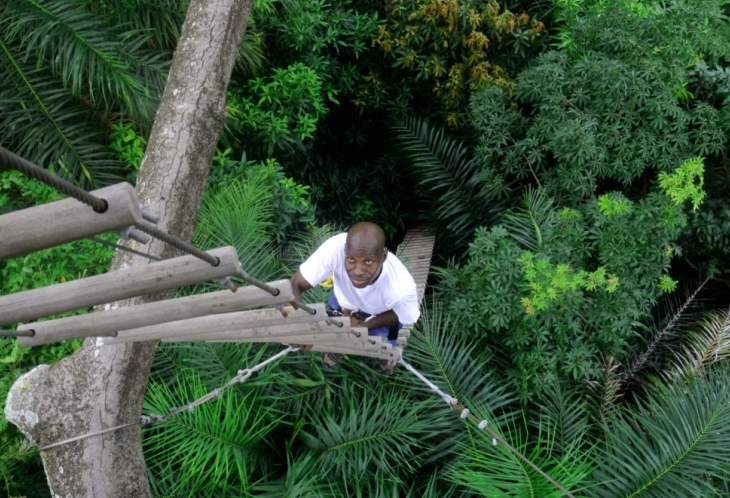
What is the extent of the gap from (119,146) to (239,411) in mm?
2543

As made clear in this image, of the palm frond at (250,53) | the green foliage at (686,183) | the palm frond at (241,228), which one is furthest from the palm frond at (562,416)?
the palm frond at (250,53)

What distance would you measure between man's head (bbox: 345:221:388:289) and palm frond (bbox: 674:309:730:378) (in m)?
2.86

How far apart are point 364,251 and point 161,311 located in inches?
55.0

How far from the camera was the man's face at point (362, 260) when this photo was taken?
11.5ft

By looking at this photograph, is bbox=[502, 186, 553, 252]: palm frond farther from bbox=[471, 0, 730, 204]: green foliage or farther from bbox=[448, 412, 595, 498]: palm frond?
bbox=[448, 412, 595, 498]: palm frond

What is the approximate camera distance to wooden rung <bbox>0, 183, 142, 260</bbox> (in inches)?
55.3

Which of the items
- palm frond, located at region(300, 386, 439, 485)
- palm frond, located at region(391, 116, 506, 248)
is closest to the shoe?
palm frond, located at region(300, 386, 439, 485)

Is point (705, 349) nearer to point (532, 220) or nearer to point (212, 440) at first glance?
point (532, 220)

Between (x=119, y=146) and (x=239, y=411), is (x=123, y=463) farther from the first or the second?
(x=119, y=146)

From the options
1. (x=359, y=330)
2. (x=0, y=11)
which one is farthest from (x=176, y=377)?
(x=0, y=11)

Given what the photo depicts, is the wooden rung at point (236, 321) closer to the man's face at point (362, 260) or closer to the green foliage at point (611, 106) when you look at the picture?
the man's face at point (362, 260)

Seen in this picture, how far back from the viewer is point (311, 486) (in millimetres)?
4418

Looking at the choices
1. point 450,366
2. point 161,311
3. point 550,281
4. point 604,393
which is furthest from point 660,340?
point 161,311

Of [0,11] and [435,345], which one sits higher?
[0,11]
